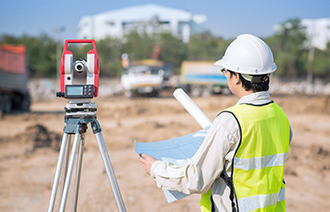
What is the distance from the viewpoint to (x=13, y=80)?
420 inches

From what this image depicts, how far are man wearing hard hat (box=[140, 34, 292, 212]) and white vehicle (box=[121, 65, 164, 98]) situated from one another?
14.9 metres

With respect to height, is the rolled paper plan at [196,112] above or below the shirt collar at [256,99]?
below

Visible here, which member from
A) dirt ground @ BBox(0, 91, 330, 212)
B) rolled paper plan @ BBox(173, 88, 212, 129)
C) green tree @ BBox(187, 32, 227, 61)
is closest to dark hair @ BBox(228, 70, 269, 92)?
rolled paper plan @ BBox(173, 88, 212, 129)

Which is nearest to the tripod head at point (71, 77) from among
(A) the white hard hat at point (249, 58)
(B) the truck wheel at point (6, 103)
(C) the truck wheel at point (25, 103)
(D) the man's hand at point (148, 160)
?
(D) the man's hand at point (148, 160)

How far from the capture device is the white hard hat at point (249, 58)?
1213 mm

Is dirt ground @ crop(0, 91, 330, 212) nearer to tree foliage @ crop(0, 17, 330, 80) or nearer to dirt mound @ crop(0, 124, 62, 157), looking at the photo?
dirt mound @ crop(0, 124, 62, 157)

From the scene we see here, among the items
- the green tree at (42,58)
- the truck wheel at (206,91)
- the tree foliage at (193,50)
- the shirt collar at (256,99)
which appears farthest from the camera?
the tree foliage at (193,50)

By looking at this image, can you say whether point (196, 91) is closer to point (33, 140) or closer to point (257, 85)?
point (33, 140)

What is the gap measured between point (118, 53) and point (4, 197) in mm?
30521

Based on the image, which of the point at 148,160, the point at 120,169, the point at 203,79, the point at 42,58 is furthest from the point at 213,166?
the point at 42,58

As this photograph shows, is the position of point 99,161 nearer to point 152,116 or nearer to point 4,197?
point 4,197

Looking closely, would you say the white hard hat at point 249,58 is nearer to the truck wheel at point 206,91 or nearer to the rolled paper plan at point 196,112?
the rolled paper plan at point 196,112

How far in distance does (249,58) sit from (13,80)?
37.1ft

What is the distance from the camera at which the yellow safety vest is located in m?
1.13
